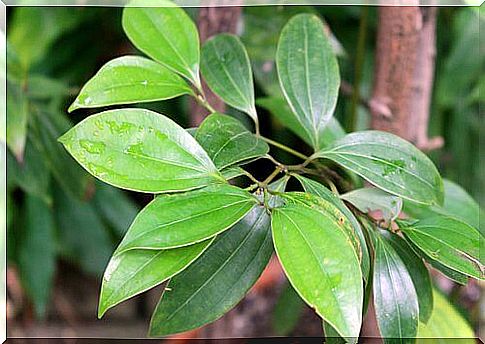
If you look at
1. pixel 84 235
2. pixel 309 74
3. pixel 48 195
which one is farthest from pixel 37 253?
pixel 309 74

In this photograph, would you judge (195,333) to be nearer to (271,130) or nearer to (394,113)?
(271,130)

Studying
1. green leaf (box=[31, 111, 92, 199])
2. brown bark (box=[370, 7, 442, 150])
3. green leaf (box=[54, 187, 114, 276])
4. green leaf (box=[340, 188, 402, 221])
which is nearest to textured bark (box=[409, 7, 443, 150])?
brown bark (box=[370, 7, 442, 150])

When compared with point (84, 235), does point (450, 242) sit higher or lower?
higher

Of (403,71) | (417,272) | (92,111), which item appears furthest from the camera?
(92,111)

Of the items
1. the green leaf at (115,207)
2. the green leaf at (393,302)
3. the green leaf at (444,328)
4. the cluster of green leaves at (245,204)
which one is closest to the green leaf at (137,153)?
the cluster of green leaves at (245,204)

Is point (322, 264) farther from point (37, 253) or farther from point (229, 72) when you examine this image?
point (37, 253)

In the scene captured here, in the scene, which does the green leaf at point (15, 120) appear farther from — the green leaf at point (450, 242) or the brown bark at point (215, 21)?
the green leaf at point (450, 242)

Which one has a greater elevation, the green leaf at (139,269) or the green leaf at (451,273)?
the green leaf at (139,269)

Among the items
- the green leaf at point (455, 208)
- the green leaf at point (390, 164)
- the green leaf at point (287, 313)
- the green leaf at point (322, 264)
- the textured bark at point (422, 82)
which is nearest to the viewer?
the green leaf at point (322, 264)
